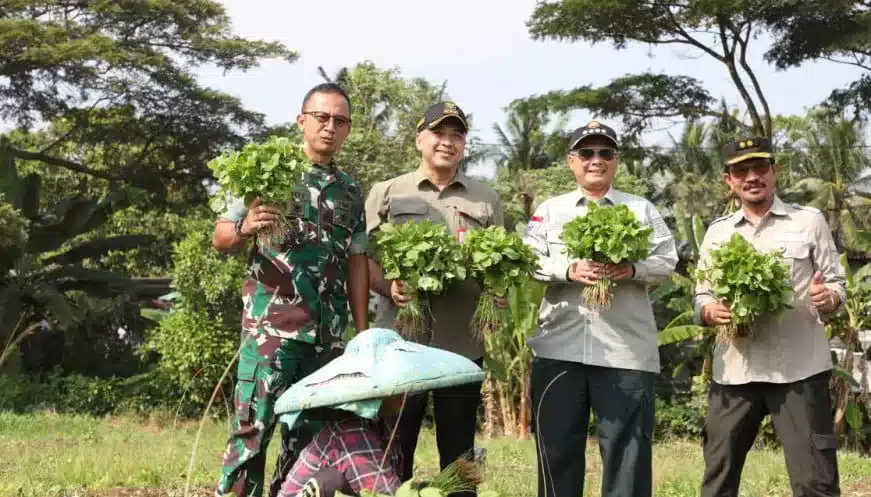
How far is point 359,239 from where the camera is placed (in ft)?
15.7

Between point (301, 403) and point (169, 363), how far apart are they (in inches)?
497

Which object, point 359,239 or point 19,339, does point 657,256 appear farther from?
point 19,339

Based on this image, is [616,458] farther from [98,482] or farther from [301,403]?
[98,482]

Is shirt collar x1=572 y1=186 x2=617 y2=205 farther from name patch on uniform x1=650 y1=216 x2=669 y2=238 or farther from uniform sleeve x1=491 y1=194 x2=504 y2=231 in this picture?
uniform sleeve x1=491 y1=194 x2=504 y2=231

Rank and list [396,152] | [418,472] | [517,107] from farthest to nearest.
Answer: [517,107]
[396,152]
[418,472]

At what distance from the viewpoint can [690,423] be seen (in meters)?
16.6

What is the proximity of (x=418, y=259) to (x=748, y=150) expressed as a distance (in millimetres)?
1934

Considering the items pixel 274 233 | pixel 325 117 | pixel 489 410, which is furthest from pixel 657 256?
pixel 489 410

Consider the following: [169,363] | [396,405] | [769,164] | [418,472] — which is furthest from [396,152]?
[396,405]

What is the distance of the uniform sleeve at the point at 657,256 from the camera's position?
4.76 m

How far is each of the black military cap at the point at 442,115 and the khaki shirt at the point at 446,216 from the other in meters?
0.30

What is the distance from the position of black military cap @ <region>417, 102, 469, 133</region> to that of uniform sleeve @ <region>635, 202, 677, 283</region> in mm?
1063

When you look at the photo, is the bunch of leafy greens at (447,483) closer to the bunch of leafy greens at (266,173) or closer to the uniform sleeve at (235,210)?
the bunch of leafy greens at (266,173)

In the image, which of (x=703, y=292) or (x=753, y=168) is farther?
(x=703, y=292)
